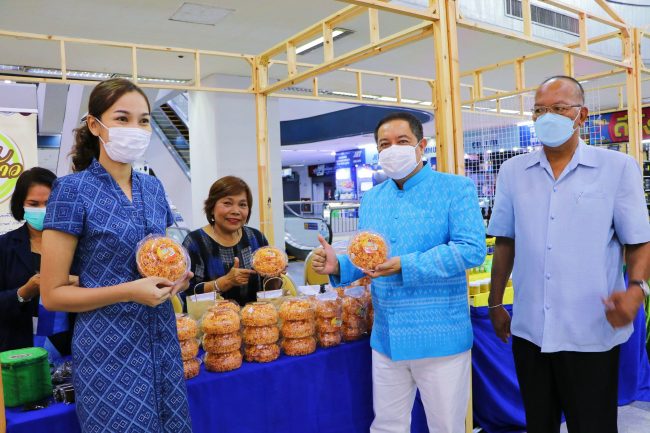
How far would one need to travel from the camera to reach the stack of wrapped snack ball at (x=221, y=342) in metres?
2.17

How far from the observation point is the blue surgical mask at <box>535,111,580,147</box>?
6.57ft

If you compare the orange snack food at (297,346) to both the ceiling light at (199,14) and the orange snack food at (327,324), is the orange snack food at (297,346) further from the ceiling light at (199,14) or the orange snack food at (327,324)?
the ceiling light at (199,14)

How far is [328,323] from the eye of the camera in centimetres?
249

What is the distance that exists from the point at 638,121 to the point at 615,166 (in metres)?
2.90

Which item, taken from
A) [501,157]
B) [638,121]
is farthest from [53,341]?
[501,157]

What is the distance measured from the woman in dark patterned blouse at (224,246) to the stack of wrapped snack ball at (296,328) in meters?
0.68

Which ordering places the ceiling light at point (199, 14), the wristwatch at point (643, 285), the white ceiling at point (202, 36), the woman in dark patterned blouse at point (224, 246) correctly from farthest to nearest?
the ceiling light at point (199, 14)
the white ceiling at point (202, 36)
the woman in dark patterned blouse at point (224, 246)
the wristwatch at point (643, 285)

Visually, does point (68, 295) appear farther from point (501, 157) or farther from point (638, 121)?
point (501, 157)

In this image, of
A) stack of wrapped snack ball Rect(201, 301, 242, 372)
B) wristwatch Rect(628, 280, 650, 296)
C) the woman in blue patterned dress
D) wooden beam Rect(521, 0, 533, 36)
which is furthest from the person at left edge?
wooden beam Rect(521, 0, 533, 36)

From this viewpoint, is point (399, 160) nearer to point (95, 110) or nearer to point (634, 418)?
point (95, 110)

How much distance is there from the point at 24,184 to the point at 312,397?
1733 millimetres

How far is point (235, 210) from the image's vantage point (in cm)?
315

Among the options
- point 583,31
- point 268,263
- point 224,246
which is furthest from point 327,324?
point 583,31

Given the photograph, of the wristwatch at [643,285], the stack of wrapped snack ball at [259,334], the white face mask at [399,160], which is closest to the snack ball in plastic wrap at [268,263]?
the stack of wrapped snack ball at [259,334]
